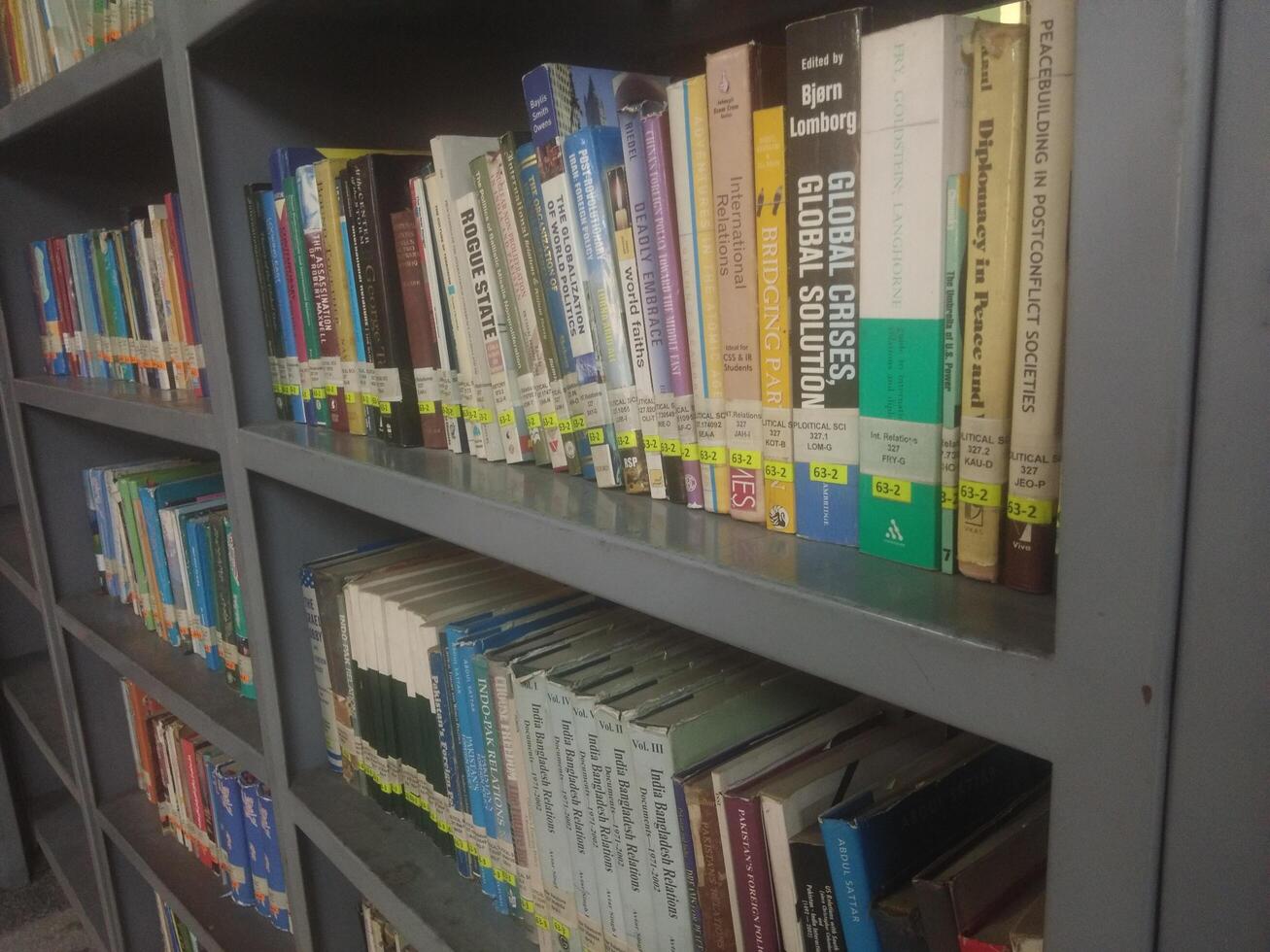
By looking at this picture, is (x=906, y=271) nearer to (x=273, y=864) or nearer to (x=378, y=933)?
(x=378, y=933)

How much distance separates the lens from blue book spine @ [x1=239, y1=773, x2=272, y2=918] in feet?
4.24

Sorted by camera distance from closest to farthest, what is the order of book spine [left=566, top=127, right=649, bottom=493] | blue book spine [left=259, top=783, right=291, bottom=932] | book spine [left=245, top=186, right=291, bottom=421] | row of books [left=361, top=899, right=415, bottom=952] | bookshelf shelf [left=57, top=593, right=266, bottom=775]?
book spine [left=566, top=127, right=649, bottom=493] < book spine [left=245, top=186, right=291, bottom=421] < row of books [left=361, top=899, right=415, bottom=952] < bookshelf shelf [left=57, top=593, right=266, bottom=775] < blue book spine [left=259, top=783, right=291, bottom=932]

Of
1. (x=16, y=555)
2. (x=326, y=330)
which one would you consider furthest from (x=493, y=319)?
(x=16, y=555)

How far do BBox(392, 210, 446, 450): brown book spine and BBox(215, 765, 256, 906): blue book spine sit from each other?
0.83 m

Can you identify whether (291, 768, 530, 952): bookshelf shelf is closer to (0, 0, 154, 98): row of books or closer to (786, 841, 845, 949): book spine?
(786, 841, 845, 949): book spine

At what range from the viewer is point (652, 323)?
1.97 feet

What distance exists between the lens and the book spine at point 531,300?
681 millimetres

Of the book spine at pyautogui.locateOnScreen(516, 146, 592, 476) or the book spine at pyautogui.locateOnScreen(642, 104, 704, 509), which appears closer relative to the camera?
the book spine at pyautogui.locateOnScreen(642, 104, 704, 509)

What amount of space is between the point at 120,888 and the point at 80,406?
3.56 feet

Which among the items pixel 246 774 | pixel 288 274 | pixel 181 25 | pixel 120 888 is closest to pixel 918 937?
pixel 288 274

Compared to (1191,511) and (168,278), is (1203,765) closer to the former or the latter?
(1191,511)

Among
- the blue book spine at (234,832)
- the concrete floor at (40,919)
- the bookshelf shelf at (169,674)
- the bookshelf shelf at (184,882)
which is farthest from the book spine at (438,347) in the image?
the concrete floor at (40,919)

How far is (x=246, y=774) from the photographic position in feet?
4.39

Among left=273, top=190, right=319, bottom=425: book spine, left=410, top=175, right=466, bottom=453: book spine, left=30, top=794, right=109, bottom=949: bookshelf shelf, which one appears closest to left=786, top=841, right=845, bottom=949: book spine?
left=410, top=175, right=466, bottom=453: book spine
